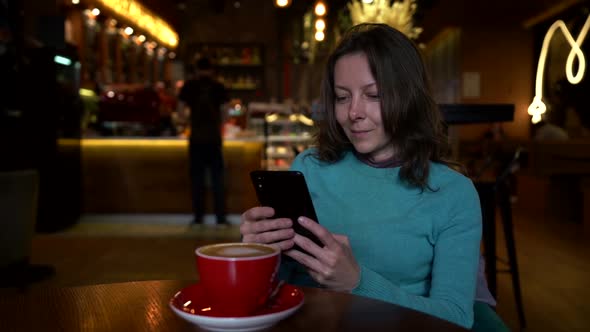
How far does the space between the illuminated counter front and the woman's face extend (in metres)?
4.97

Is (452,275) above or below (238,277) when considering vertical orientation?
below

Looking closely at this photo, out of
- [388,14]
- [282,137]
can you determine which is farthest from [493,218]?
[282,137]

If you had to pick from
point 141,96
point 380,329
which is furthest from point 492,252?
point 141,96

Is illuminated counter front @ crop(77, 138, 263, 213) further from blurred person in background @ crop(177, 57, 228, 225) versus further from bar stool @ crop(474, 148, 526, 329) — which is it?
bar stool @ crop(474, 148, 526, 329)

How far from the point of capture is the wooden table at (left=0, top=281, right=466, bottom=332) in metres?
0.69

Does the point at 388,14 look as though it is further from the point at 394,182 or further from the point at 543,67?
the point at 394,182

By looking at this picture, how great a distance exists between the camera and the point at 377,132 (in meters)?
1.20

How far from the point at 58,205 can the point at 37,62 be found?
134cm

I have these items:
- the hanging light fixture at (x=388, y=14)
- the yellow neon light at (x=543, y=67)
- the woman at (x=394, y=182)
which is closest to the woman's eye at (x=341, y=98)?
the woman at (x=394, y=182)

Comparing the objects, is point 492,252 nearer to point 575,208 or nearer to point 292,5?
point 575,208

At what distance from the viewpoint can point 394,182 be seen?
1.20m

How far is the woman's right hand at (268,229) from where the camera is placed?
94 cm

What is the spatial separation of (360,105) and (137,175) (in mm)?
5349

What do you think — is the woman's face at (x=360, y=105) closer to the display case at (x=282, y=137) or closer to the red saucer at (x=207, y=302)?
the red saucer at (x=207, y=302)
